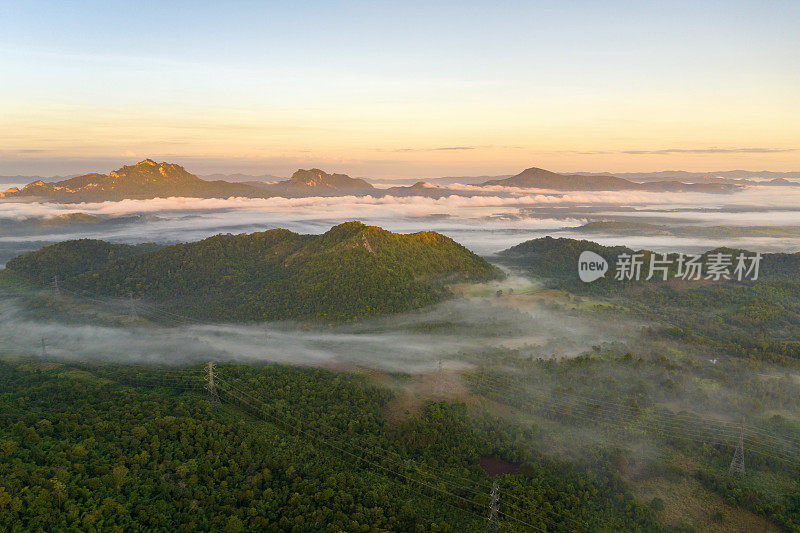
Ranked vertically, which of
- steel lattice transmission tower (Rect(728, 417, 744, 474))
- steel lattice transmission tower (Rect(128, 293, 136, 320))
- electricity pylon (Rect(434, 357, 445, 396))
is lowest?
steel lattice transmission tower (Rect(728, 417, 744, 474))

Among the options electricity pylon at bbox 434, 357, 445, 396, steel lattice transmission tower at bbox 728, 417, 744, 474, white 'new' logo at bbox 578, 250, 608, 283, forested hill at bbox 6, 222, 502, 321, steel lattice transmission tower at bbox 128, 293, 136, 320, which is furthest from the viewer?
white 'new' logo at bbox 578, 250, 608, 283

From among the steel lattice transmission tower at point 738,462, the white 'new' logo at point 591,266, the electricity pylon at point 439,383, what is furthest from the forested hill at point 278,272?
the steel lattice transmission tower at point 738,462

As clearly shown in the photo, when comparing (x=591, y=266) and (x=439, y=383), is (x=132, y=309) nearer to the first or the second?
(x=439, y=383)

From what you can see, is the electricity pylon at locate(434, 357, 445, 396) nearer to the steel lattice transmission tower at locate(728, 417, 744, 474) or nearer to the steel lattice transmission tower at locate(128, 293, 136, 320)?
the steel lattice transmission tower at locate(728, 417, 744, 474)

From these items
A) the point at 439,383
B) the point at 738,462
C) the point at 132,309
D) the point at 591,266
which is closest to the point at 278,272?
the point at 132,309

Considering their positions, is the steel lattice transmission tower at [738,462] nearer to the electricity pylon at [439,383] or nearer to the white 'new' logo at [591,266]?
the electricity pylon at [439,383]

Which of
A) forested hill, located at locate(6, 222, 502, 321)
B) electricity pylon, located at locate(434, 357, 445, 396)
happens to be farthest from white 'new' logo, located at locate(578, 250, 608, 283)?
electricity pylon, located at locate(434, 357, 445, 396)

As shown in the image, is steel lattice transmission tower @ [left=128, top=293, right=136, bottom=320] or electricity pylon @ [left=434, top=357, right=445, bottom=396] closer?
electricity pylon @ [left=434, top=357, right=445, bottom=396]
